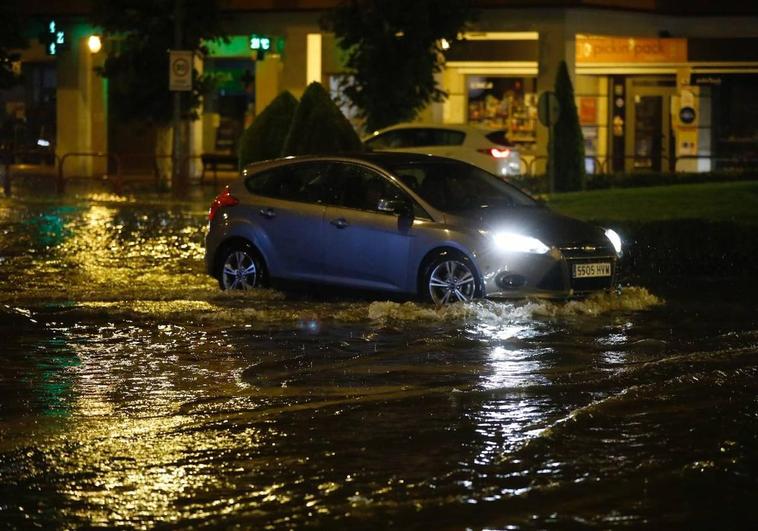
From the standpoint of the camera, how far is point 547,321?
13.4 meters

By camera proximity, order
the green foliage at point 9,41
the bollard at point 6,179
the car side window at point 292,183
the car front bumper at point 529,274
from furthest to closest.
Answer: the green foliage at point 9,41 → the bollard at point 6,179 → the car side window at point 292,183 → the car front bumper at point 529,274

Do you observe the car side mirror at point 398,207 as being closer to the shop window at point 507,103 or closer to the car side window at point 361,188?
the car side window at point 361,188

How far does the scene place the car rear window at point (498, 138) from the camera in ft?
103

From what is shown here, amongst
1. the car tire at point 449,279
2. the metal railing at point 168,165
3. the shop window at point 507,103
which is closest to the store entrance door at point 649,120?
the metal railing at point 168,165

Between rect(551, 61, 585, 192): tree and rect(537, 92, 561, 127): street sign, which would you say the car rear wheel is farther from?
rect(551, 61, 585, 192): tree

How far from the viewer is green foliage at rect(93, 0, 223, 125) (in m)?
34.5

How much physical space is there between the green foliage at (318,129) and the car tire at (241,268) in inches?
321

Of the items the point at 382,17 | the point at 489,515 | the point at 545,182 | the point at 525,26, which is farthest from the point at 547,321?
the point at 525,26

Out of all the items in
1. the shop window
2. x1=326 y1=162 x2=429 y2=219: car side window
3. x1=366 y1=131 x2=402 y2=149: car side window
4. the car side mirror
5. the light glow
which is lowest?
the car side mirror

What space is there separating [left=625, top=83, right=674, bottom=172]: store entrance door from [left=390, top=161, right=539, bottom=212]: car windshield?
2600 cm

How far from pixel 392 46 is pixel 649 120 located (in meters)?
10.0

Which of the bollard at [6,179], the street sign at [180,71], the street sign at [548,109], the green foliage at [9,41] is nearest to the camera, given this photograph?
the street sign at [548,109]

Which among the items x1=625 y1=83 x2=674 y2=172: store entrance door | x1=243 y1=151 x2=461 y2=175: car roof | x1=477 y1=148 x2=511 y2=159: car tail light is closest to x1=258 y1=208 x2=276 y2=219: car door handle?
x1=243 y1=151 x2=461 y2=175: car roof

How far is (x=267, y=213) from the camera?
15148mm
